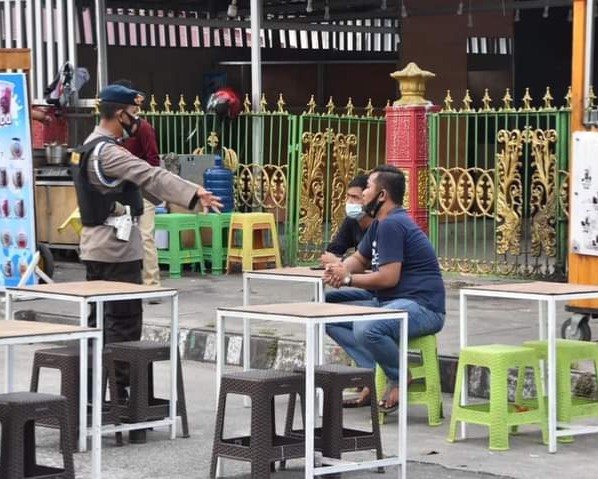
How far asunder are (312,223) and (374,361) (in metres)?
7.14

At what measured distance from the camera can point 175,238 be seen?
599 inches

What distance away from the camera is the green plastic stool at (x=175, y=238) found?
1520 cm

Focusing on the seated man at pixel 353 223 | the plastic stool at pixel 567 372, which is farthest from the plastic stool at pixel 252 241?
the plastic stool at pixel 567 372

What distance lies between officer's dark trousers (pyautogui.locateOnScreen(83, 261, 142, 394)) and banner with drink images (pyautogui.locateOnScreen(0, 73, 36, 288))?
15.7 ft

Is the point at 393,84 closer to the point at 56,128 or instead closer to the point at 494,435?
the point at 56,128

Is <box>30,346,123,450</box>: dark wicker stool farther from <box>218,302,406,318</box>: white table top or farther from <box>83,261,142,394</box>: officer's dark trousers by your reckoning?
<box>218,302,406,318</box>: white table top

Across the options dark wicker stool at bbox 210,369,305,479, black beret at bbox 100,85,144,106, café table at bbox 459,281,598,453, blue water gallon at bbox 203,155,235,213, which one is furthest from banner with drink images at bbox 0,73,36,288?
dark wicker stool at bbox 210,369,305,479

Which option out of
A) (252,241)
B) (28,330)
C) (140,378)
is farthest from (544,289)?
(252,241)

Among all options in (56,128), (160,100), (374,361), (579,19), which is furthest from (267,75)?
(374,361)

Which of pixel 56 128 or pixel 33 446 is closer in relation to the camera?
pixel 33 446

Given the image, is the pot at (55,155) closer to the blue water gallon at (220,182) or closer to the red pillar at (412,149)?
the blue water gallon at (220,182)

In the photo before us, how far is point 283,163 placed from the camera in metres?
16.2

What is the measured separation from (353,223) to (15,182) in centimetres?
477

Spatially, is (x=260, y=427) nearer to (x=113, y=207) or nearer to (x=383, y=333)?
(x=383, y=333)
